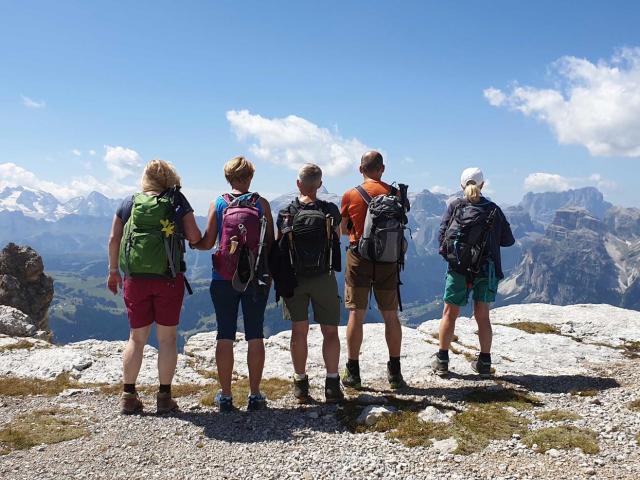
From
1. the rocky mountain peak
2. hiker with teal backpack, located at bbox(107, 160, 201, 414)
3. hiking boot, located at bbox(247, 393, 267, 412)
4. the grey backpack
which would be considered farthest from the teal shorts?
the rocky mountain peak

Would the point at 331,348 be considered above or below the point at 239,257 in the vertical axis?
below

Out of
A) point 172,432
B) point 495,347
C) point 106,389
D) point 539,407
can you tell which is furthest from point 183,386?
point 495,347

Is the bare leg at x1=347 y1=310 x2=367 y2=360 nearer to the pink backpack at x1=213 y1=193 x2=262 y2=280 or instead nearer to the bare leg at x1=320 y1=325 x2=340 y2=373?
the bare leg at x1=320 y1=325 x2=340 y2=373

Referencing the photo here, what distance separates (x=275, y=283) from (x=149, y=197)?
3.22 metres

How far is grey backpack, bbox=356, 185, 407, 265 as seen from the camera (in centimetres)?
1027

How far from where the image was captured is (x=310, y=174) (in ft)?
32.4

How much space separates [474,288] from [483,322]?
3.42 ft

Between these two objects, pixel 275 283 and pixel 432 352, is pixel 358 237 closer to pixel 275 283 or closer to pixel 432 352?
pixel 275 283

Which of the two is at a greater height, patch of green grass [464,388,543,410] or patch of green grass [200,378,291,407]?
patch of green grass [464,388,543,410]

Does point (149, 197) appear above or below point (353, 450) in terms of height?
above

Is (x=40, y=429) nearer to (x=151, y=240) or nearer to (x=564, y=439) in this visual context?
(x=151, y=240)

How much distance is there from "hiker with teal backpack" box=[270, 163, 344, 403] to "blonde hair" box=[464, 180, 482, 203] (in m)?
3.71

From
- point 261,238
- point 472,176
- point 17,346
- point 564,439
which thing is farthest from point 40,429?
point 472,176

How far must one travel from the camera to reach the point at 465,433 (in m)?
8.34
